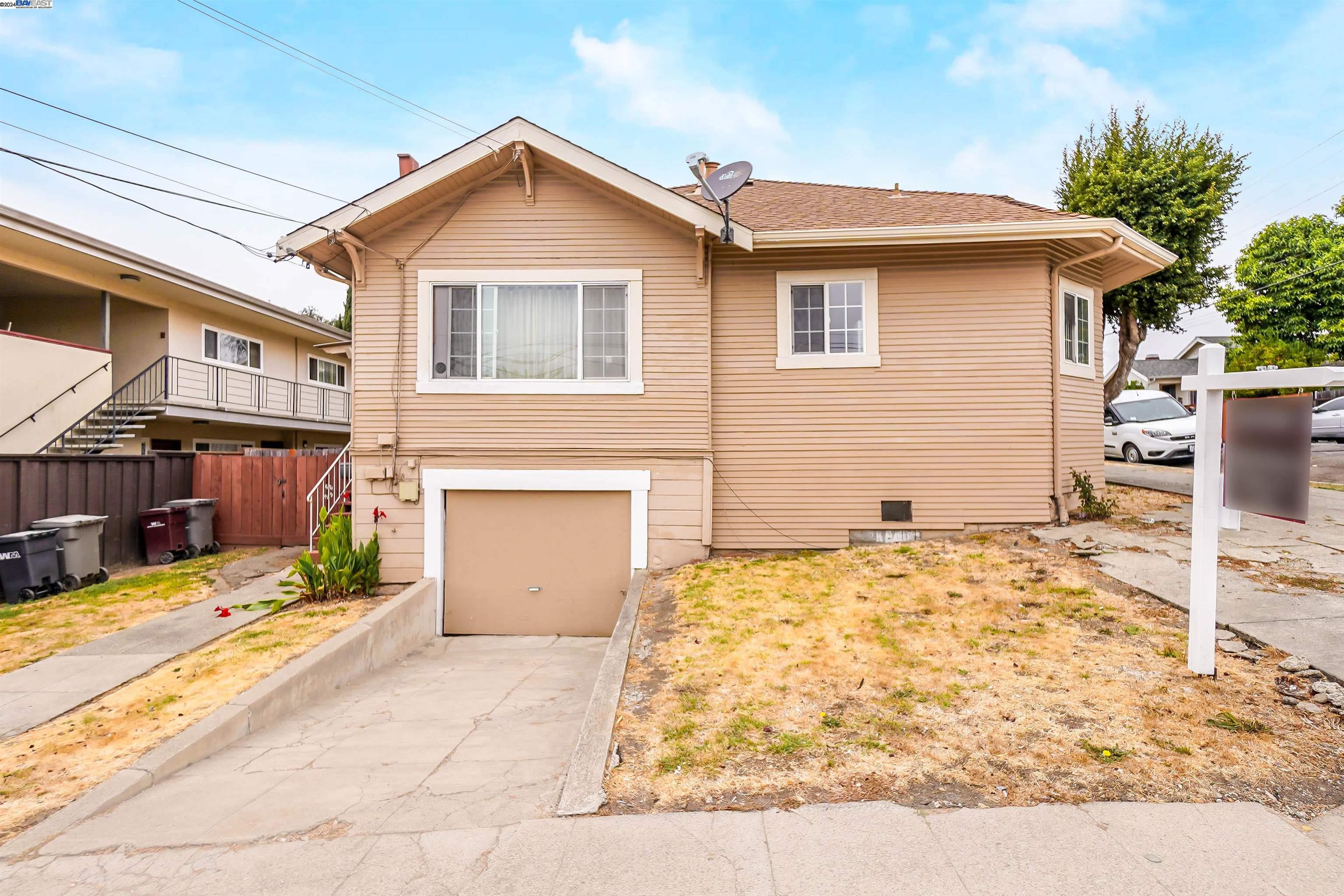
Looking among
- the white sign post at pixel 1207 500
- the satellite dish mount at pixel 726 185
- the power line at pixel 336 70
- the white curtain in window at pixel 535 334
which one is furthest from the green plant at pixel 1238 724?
the power line at pixel 336 70

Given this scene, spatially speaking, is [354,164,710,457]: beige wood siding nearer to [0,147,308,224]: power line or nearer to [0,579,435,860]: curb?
[0,147,308,224]: power line

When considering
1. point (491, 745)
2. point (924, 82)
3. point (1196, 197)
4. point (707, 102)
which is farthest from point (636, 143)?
point (491, 745)

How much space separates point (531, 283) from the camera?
8758 mm

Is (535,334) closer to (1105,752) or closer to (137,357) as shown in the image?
(1105,752)

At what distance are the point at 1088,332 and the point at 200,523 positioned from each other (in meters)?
14.9

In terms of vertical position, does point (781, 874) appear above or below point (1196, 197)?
below

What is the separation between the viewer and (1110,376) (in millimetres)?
20406

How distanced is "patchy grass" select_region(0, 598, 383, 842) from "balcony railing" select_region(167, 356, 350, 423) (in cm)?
1158

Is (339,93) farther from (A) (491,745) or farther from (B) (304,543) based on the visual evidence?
(A) (491,745)

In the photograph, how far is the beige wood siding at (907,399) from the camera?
361 inches

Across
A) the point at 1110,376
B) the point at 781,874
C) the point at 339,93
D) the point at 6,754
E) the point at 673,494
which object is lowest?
the point at 6,754

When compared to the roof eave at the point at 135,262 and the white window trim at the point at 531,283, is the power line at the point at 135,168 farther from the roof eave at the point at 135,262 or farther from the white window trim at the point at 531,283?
the roof eave at the point at 135,262

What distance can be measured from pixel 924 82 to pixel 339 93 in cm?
1221

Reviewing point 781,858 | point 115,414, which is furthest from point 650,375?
point 115,414
